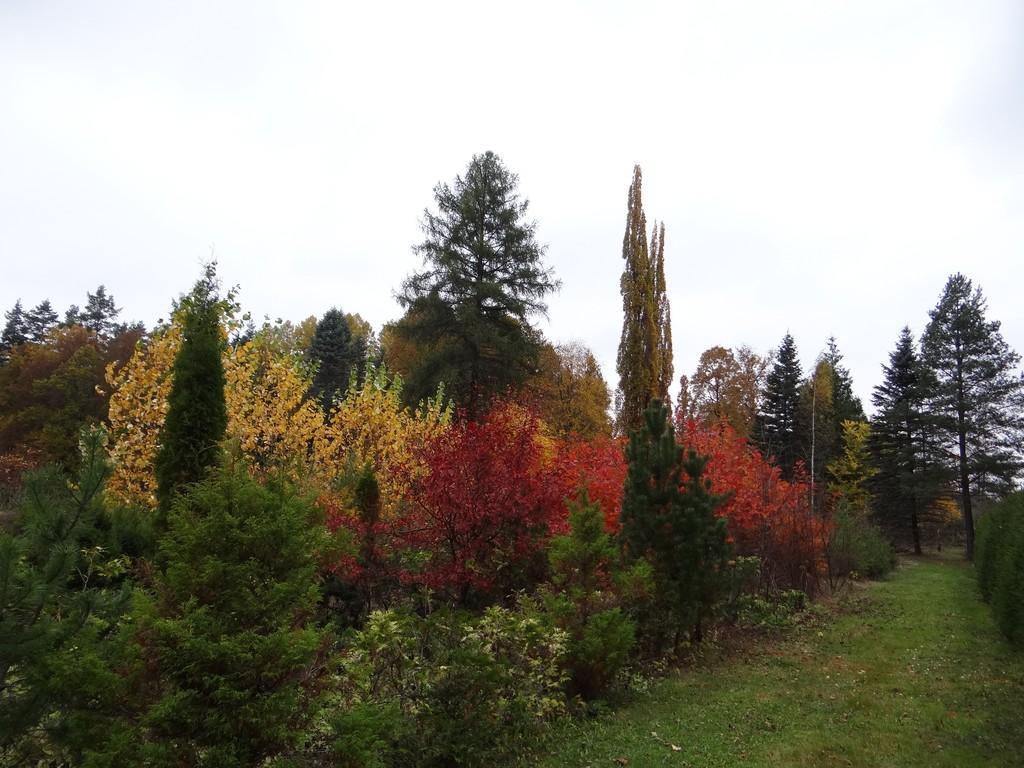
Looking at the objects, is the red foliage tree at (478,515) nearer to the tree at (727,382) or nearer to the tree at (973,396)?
the tree at (973,396)

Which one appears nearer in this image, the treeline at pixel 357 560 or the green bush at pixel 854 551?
the treeline at pixel 357 560

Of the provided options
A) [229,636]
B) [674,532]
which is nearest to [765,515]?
[674,532]

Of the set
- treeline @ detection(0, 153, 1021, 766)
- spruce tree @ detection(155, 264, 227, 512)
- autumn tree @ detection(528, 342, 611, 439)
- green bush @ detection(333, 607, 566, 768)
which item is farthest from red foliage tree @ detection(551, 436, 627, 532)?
autumn tree @ detection(528, 342, 611, 439)

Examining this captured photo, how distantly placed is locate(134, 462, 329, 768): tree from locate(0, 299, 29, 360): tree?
45.3 metres

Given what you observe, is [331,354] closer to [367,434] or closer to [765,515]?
[367,434]

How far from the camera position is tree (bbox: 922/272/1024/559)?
2442 cm

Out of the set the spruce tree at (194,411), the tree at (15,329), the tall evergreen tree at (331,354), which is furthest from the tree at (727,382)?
the tree at (15,329)

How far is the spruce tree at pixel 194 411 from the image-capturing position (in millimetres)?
6637

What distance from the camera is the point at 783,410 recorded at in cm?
3391

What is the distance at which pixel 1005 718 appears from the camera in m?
5.61

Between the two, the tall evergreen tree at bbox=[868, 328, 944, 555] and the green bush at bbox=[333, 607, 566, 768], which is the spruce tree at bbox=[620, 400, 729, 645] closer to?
the green bush at bbox=[333, 607, 566, 768]

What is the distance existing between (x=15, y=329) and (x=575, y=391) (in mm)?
44930

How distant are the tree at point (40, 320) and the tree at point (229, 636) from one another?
5708 cm

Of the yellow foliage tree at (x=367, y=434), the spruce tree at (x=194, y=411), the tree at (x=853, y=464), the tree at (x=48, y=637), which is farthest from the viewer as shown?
the tree at (x=853, y=464)
